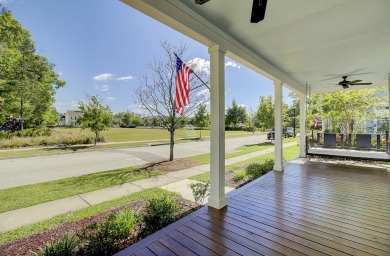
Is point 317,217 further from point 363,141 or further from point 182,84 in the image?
point 363,141

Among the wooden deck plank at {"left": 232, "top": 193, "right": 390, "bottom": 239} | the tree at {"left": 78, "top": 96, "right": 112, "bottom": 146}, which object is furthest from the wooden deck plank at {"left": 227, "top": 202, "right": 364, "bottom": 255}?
the tree at {"left": 78, "top": 96, "right": 112, "bottom": 146}

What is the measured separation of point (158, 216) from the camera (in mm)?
2645

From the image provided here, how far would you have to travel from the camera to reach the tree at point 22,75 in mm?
7031

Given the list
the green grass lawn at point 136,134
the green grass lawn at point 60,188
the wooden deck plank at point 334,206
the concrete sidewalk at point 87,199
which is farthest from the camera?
the green grass lawn at point 136,134

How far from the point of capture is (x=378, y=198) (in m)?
3.47

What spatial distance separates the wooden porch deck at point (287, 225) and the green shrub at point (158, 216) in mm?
174

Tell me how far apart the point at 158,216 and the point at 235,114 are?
36.9 metres

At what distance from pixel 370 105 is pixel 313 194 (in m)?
7.83

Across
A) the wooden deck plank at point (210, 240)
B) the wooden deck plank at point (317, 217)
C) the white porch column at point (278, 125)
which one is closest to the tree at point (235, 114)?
the white porch column at point (278, 125)

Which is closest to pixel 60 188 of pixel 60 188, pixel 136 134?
pixel 60 188

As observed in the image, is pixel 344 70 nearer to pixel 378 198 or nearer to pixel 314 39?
pixel 314 39

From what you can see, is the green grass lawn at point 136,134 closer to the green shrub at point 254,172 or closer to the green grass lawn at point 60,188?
the green grass lawn at point 60,188

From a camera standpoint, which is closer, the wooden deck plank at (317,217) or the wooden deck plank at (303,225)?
the wooden deck plank at (303,225)

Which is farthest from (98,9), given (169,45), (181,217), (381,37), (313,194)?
(313,194)
